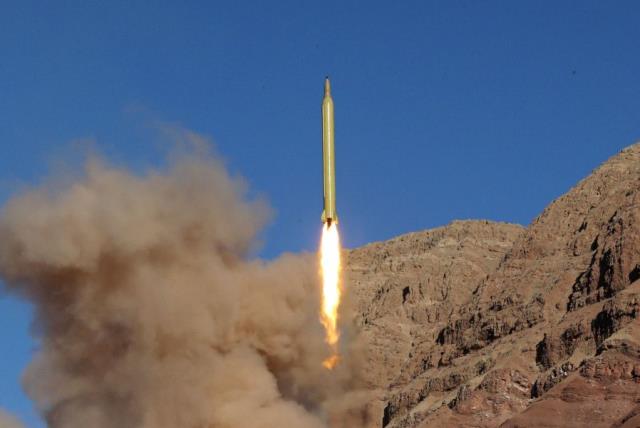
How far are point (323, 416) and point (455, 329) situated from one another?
16608 mm

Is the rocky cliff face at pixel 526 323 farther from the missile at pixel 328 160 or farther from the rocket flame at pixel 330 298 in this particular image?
the missile at pixel 328 160

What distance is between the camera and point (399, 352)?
370 feet

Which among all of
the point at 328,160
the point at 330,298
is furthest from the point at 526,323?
the point at 328,160

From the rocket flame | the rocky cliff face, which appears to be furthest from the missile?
the rocky cliff face

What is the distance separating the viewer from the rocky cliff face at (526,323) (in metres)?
82.4

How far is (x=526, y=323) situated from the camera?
96.2 metres

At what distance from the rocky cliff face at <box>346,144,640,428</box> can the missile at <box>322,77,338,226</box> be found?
1450cm

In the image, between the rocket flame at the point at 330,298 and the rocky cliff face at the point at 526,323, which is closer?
the rocket flame at the point at 330,298

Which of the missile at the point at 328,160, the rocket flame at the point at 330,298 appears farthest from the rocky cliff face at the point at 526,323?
the missile at the point at 328,160

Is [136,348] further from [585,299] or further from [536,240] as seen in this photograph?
[536,240]

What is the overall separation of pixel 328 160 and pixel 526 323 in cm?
2610

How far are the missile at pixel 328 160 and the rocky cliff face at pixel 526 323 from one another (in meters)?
14.5

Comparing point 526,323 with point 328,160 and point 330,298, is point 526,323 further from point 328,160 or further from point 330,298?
point 328,160

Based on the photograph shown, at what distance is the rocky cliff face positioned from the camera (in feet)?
270
